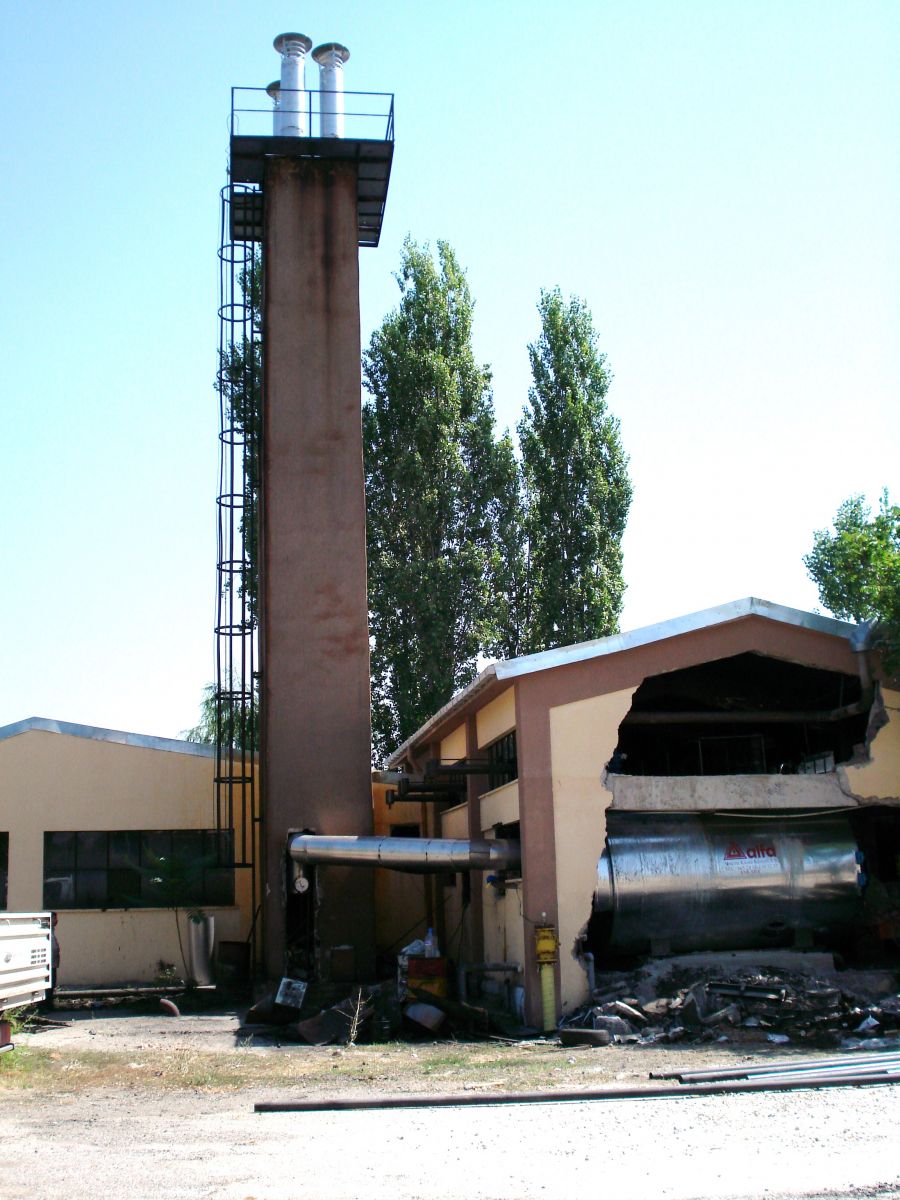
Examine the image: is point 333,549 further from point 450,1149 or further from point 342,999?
point 450,1149

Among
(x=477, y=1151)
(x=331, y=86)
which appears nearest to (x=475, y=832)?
(x=477, y=1151)

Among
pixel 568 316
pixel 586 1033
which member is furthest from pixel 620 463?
pixel 586 1033

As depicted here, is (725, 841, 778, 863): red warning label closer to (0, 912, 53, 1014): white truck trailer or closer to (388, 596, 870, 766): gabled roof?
(388, 596, 870, 766): gabled roof

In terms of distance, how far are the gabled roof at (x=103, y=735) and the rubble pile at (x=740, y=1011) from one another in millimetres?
11127

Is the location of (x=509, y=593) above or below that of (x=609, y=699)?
above

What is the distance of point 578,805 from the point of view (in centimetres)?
1580

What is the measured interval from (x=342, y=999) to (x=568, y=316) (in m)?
19.9

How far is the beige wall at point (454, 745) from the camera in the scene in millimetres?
21172

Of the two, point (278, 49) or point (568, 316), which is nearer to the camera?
point (278, 49)

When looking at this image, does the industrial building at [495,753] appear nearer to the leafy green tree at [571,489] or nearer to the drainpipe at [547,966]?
the drainpipe at [547,966]

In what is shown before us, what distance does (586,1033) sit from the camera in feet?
44.4

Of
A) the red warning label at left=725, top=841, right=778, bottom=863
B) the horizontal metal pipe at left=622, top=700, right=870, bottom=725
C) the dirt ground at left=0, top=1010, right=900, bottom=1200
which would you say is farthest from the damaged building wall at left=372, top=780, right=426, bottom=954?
the dirt ground at left=0, top=1010, right=900, bottom=1200

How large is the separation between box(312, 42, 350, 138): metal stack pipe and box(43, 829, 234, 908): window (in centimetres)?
1366

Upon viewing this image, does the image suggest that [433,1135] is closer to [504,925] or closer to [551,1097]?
[551,1097]
